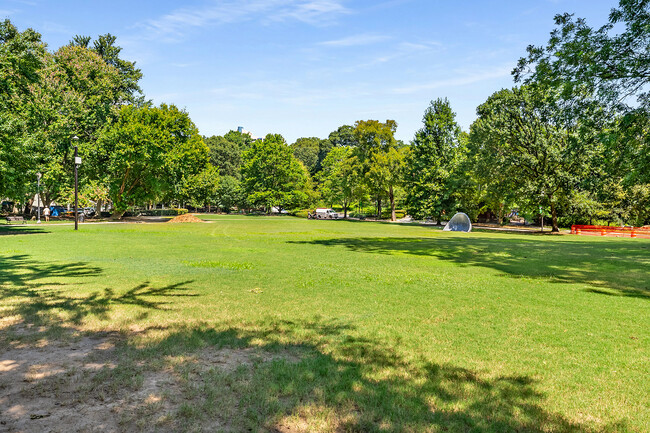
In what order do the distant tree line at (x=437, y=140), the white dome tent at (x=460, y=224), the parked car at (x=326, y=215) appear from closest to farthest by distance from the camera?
the distant tree line at (x=437, y=140) < the white dome tent at (x=460, y=224) < the parked car at (x=326, y=215)

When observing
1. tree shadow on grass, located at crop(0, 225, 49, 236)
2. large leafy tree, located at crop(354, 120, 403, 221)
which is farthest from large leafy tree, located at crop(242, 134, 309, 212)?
tree shadow on grass, located at crop(0, 225, 49, 236)

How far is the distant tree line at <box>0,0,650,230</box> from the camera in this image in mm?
16688

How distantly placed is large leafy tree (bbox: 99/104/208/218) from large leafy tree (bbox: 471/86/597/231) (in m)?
38.4

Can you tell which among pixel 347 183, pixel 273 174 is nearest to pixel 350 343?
pixel 347 183

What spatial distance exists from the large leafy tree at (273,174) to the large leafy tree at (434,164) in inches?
1198

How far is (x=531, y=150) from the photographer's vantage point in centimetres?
4003

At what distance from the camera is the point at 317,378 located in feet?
14.4

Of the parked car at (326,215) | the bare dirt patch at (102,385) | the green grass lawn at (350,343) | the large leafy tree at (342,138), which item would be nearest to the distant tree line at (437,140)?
the green grass lawn at (350,343)

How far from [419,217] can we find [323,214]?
2986cm

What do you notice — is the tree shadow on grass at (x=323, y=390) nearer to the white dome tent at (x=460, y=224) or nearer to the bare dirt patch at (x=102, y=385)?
the bare dirt patch at (x=102, y=385)

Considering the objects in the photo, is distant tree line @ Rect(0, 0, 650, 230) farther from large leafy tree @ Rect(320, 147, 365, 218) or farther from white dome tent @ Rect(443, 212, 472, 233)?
white dome tent @ Rect(443, 212, 472, 233)

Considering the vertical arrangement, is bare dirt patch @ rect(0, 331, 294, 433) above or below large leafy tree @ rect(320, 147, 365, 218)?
below

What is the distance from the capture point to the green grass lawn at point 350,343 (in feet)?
12.1

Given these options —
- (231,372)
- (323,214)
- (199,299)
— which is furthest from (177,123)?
(231,372)
